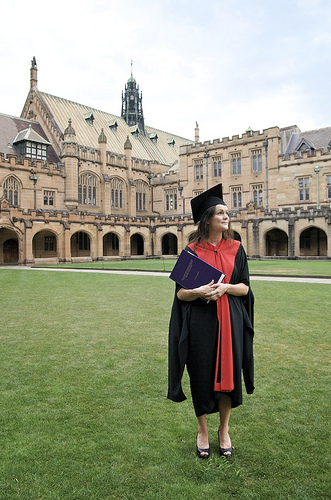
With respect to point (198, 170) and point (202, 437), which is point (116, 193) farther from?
point (202, 437)

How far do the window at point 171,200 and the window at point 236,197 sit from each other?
877cm

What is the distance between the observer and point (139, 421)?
3.74m

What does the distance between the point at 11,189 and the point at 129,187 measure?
1588 centimetres

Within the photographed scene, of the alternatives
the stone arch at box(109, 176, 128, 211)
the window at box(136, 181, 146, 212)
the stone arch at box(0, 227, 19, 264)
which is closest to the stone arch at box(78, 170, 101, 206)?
the stone arch at box(109, 176, 128, 211)

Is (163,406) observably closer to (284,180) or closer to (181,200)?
(284,180)

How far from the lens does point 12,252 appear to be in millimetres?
37500

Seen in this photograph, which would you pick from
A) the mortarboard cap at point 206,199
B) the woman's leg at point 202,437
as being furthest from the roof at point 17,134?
the woman's leg at point 202,437

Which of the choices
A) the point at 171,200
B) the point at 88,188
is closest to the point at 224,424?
the point at 88,188

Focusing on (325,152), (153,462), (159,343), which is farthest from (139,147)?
(153,462)

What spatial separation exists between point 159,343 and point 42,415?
2.84 m

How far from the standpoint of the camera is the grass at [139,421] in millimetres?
2795

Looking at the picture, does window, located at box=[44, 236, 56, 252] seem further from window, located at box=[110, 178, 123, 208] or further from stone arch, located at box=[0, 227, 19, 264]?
window, located at box=[110, 178, 123, 208]

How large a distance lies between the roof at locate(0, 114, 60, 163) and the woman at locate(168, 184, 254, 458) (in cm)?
3900

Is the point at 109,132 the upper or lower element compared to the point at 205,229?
upper
